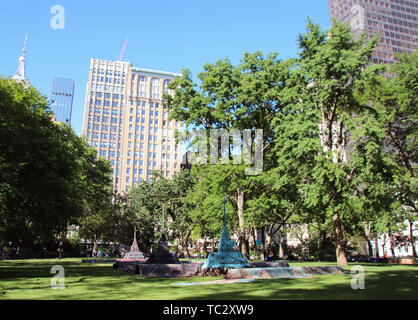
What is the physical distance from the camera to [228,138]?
3083 centimetres

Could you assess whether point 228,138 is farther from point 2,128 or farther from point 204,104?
point 2,128

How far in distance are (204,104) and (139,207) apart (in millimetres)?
35781

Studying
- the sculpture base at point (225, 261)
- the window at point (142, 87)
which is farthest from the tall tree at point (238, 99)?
the window at point (142, 87)

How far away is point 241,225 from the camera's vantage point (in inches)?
1152

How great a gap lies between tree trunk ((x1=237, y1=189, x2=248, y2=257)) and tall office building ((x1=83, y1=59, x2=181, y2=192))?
94758mm

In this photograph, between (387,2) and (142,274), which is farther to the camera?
(387,2)

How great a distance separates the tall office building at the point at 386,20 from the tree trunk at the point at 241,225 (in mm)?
121706

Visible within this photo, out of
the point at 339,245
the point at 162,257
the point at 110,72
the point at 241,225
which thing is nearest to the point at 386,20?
the point at 110,72

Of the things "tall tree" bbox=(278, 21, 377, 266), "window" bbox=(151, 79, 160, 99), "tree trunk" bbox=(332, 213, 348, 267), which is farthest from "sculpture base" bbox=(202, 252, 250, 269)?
"window" bbox=(151, 79, 160, 99)

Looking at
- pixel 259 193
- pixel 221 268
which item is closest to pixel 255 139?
pixel 259 193

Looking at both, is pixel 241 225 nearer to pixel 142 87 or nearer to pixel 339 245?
pixel 339 245

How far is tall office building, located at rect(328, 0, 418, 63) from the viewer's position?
426ft

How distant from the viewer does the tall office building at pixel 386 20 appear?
129750mm

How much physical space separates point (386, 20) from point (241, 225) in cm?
14301
